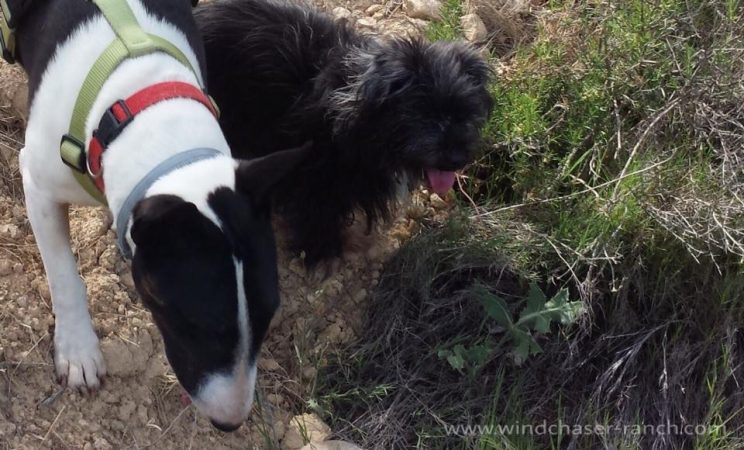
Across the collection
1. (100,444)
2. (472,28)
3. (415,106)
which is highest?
(415,106)

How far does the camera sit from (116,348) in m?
2.60

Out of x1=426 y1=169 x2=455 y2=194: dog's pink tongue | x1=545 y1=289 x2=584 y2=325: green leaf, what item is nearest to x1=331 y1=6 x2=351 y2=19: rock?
x1=426 y1=169 x2=455 y2=194: dog's pink tongue

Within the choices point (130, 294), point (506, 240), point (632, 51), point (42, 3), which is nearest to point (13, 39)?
point (42, 3)

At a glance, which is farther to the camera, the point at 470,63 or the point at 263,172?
the point at 470,63

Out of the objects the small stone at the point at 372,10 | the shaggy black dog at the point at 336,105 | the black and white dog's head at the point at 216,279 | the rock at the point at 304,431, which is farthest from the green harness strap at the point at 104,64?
the small stone at the point at 372,10

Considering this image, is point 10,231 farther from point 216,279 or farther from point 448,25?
point 448,25

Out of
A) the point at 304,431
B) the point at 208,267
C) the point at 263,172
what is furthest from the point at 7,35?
the point at 304,431

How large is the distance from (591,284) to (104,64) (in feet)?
5.22

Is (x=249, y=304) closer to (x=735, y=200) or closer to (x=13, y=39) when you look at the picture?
(x=13, y=39)

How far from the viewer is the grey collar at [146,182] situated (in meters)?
1.96

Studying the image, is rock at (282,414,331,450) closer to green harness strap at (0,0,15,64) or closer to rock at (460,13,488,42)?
green harness strap at (0,0,15,64)

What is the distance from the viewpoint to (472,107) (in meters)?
2.74

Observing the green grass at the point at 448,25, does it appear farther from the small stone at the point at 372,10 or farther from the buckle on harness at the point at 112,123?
the buckle on harness at the point at 112,123

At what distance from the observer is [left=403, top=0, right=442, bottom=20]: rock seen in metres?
3.64
